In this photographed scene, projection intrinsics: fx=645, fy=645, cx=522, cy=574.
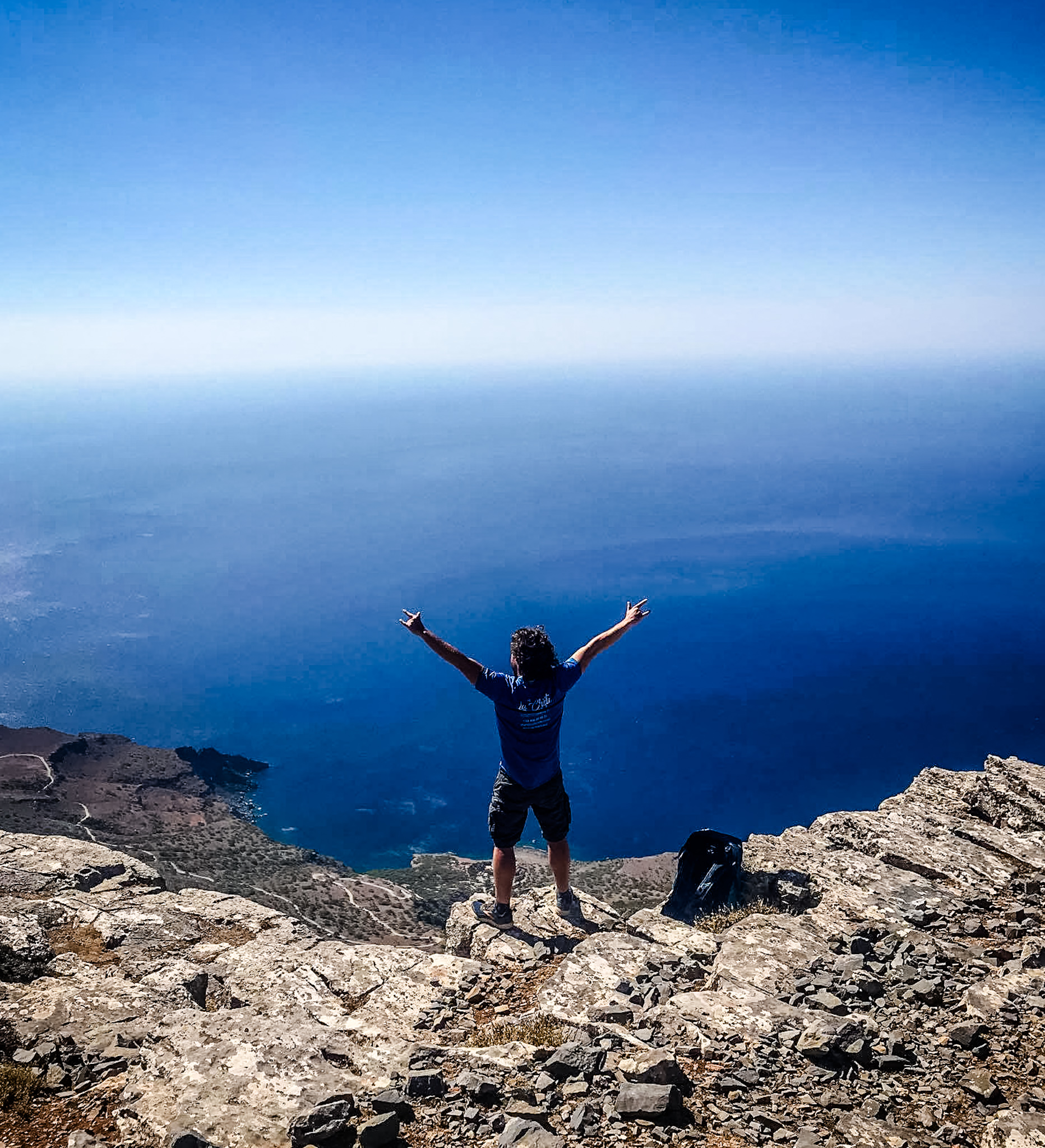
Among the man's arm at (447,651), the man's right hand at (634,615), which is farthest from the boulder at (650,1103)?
the man's right hand at (634,615)

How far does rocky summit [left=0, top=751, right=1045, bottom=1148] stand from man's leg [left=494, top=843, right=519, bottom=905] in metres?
0.61

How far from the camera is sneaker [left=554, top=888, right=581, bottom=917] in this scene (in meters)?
9.02

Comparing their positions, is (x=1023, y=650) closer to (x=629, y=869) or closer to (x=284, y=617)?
(x=629, y=869)

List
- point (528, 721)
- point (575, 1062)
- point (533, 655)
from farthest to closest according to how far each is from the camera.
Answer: point (528, 721)
point (533, 655)
point (575, 1062)

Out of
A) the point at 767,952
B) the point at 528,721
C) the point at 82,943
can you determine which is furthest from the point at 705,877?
the point at 82,943

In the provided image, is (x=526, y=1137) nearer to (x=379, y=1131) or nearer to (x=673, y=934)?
(x=379, y=1131)

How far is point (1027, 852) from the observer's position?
30.8 feet

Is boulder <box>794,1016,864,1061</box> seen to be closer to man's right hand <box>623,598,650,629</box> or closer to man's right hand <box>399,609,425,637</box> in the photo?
man's right hand <box>623,598,650,629</box>

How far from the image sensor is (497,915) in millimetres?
8703

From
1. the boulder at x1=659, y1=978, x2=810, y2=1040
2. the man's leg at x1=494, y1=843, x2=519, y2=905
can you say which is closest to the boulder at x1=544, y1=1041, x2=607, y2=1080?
the boulder at x1=659, y1=978, x2=810, y2=1040

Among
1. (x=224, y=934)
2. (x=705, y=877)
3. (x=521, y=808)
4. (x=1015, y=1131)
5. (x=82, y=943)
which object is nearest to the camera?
(x=1015, y=1131)

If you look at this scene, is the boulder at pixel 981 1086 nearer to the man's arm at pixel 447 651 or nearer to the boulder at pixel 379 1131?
the boulder at pixel 379 1131

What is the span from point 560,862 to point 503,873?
77 centimetres

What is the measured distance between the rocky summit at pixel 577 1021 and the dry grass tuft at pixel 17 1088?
0.02m
